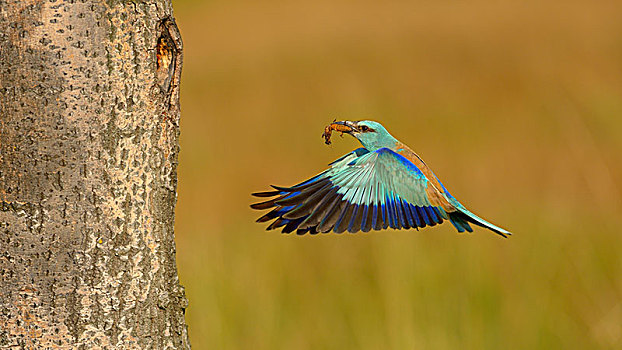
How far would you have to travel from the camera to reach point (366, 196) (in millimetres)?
2121

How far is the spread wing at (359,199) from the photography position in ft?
6.58

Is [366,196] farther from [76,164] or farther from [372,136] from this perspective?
[76,164]

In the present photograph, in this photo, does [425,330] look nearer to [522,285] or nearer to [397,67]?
[522,285]

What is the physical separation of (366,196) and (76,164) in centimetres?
83

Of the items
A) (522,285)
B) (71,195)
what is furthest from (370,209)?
(522,285)

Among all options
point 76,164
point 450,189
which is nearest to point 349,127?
point 76,164

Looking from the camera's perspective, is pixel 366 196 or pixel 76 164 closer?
pixel 76 164

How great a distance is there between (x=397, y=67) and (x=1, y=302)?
30.7 ft

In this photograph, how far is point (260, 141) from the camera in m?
8.52

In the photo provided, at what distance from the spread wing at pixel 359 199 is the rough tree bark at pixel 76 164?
42 cm

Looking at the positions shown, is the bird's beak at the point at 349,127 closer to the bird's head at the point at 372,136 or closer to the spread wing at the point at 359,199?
the bird's head at the point at 372,136

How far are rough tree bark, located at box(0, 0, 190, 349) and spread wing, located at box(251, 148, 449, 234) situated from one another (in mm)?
421

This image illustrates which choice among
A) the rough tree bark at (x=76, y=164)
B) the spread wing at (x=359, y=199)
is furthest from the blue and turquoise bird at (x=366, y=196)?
the rough tree bark at (x=76, y=164)

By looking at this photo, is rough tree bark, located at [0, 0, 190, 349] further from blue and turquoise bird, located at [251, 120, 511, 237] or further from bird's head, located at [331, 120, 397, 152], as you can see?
bird's head, located at [331, 120, 397, 152]
